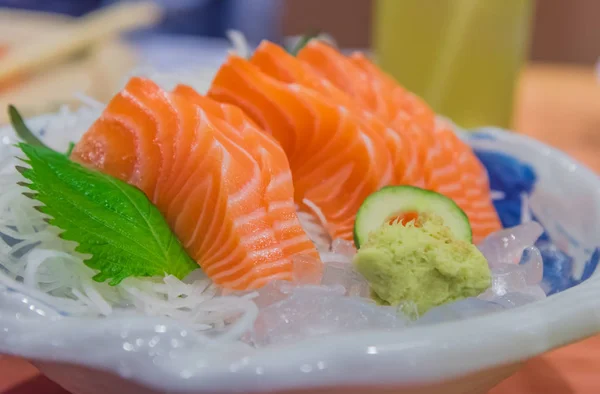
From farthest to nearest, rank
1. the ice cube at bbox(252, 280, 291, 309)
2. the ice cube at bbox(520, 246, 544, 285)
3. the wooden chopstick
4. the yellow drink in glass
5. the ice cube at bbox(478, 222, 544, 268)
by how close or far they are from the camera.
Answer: the wooden chopstick
the yellow drink in glass
the ice cube at bbox(478, 222, 544, 268)
the ice cube at bbox(520, 246, 544, 285)
the ice cube at bbox(252, 280, 291, 309)

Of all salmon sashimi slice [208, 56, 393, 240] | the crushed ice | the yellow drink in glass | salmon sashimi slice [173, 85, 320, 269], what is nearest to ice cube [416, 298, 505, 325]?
the crushed ice

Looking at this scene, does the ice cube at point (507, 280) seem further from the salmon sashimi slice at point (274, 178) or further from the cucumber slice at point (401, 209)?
the salmon sashimi slice at point (274, 178)

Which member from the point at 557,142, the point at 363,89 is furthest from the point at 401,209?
the point at 557,142

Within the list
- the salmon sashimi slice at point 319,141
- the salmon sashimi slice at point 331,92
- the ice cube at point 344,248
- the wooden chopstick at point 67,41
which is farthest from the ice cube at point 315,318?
the wooden chopstick at point 67,41

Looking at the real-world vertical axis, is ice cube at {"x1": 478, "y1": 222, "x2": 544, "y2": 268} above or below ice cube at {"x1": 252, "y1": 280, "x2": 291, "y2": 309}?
below

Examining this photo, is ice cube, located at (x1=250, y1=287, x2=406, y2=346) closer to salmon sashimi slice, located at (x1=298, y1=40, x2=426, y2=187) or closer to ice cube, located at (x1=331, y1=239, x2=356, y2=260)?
ice cube, located at (x1=331, y1=239, x2=356, y2=260)

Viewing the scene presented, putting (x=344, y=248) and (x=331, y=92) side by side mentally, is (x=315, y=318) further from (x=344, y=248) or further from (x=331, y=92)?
(x=331, y=92)

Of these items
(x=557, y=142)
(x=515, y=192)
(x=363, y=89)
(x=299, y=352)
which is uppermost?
(x=363, y=89)
